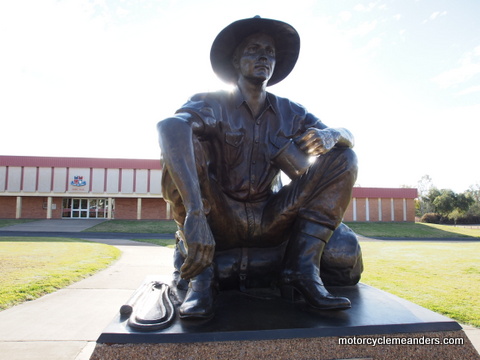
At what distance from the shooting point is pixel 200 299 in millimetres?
1689

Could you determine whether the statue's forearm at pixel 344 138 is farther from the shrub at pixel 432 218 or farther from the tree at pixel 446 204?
the shrub at pixel 432 218

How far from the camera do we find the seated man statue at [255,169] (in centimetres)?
175

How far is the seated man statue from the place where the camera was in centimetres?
175

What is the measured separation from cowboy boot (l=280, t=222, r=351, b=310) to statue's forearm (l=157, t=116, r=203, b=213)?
26.2 inches

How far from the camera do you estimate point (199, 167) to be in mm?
1865

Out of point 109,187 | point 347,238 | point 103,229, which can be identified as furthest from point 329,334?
point 109,187

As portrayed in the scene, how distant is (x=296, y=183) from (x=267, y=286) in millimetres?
750

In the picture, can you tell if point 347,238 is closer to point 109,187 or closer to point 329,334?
point 329,334

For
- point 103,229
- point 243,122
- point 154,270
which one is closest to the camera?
point 243,122

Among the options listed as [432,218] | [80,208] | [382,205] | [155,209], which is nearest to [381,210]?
[382,205]

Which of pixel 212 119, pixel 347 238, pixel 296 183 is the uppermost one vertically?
pixel 212 119

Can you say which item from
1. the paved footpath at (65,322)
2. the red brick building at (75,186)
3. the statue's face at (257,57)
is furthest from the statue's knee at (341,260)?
the red brick building at (75,186)

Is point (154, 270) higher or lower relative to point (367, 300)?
lower

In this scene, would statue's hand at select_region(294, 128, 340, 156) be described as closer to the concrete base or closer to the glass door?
the concrete base
